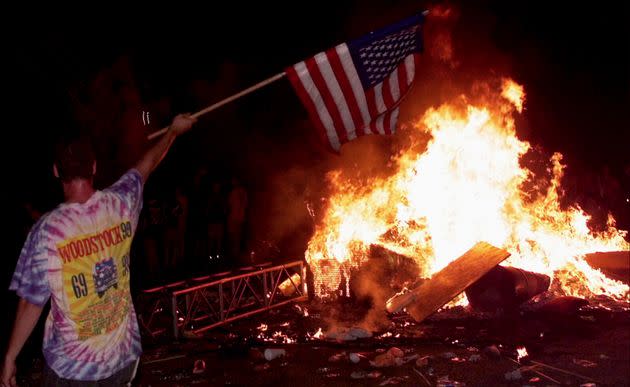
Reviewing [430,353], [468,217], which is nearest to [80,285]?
[430,353]

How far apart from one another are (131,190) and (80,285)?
69cm

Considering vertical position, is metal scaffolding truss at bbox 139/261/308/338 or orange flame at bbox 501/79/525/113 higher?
orange flame at bbox 501/79/525/113

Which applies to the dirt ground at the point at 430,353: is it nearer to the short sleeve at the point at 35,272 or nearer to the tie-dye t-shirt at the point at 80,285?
the tie-dye t-shirt at the point at 80,285

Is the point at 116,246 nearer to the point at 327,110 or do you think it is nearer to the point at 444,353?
the point at 327,110

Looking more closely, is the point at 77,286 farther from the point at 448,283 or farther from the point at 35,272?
the point at 448,283

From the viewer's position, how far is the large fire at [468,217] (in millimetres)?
10922

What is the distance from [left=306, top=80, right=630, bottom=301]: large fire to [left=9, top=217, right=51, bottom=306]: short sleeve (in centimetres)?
853

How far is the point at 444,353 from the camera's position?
7.25m

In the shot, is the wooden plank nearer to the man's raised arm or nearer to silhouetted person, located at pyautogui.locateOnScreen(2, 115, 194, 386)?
the man's raised arm

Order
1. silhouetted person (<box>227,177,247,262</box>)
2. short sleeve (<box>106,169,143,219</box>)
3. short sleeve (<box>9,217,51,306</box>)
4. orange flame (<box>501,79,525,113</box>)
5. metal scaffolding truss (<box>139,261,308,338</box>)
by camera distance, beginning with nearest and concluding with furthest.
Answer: short sleeve (<box>9,217,51,306</box>)
short sleeve (<box>106,169,143,219</box>)
metal scaffolding truss (<box>139,261,308,338</box>)
orange flame (<box>501,79,525,113</box>)
silhouetted person (<box>227,177,247,262</box>)

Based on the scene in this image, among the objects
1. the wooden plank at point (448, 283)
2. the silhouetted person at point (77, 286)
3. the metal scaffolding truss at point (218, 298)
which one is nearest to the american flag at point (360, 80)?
the silhouetted person at point (77, 286)

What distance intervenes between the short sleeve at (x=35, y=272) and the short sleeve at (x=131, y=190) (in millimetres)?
513

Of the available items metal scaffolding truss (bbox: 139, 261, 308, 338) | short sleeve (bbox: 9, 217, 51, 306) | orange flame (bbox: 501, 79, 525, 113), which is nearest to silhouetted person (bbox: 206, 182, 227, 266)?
metal scaffolding truss (bbox: 139, 261, 308, 338)

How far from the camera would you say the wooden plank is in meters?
9.08
